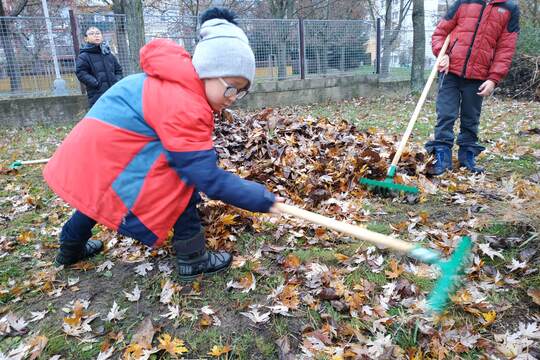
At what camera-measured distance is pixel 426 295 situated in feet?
7.79

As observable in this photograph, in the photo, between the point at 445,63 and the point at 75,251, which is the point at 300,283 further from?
the point at 445,63

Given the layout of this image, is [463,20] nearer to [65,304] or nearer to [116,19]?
[65,304]

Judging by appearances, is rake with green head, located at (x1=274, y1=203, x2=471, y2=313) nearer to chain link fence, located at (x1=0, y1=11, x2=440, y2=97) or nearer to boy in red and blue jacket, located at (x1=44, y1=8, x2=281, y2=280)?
boy in red and blue jacket, located at (x1=44, y1=8, x2=281, y2=280)

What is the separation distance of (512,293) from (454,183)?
1.77 metres

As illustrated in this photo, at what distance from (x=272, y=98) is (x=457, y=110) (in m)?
7.16

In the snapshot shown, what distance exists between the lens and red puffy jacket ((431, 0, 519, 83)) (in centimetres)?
397

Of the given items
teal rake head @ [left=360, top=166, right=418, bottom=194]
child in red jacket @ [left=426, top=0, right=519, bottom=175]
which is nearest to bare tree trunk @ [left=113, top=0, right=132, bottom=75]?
child in red jacket @ [left=426, top=0, right=519, bottom=175]

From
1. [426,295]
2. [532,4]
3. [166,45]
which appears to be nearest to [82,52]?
[166,45]

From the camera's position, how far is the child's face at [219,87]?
2109 mm

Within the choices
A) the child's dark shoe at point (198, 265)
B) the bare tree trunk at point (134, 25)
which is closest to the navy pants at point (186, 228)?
the child's dark shoe at point (198, 265)

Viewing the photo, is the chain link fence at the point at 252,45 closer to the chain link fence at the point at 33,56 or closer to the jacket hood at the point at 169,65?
the chain link fence at the point at 33,56

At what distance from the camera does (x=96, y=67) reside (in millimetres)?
6652

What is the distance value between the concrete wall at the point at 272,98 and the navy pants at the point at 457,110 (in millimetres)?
6944

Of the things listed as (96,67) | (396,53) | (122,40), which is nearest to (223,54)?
(96,67)
